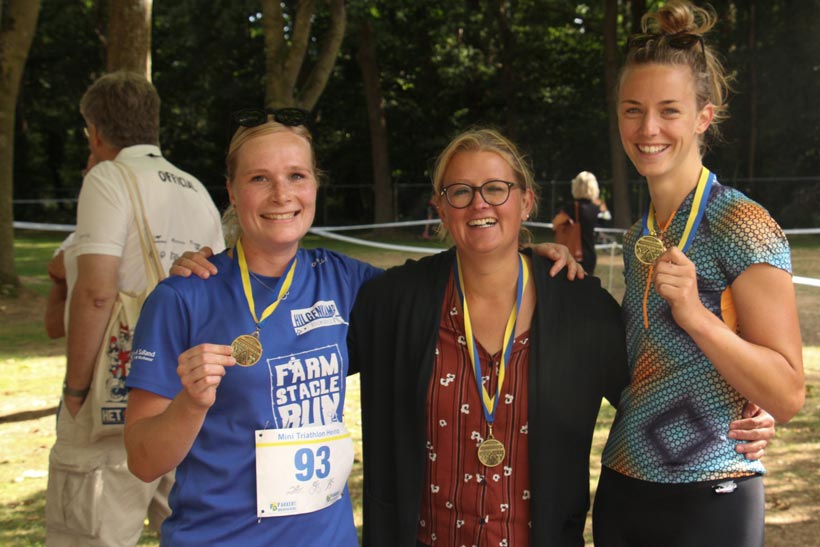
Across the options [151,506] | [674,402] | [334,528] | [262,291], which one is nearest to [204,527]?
[334,528]

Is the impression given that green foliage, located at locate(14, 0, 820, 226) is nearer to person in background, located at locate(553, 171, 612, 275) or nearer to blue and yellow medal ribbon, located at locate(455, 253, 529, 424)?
person in background, located at locate(553, 171, 612, 275)

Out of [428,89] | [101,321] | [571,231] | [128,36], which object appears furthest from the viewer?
[428,89]

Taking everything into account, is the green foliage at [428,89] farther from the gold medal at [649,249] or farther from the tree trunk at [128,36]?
the gold medal at [649,249]

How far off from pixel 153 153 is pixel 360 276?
1.39 m

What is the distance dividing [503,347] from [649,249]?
0.51 m

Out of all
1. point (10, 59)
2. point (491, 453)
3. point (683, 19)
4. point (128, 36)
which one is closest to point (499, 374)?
point (491, 453)

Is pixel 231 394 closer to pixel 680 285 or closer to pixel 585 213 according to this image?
pixel 680 285

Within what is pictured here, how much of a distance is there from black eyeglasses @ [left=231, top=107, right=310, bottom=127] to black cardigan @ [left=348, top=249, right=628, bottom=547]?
566mm

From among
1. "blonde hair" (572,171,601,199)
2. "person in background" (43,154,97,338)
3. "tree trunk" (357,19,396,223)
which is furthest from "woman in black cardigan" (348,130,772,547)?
"tree trunk" (357,19,396,223)

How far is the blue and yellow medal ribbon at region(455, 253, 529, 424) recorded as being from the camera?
2404 mm

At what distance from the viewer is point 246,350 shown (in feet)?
7.23

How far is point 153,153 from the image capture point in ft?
11.6

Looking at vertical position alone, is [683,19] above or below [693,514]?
above

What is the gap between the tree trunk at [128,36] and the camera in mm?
7562
